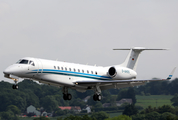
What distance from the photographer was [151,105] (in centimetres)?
11619

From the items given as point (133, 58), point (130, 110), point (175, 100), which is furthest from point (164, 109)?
point (133, 58)

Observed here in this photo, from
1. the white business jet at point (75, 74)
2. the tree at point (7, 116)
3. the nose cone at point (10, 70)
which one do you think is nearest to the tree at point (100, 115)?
the tree at point (7, 116)

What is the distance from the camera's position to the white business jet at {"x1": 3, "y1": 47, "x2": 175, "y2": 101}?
1239 inches

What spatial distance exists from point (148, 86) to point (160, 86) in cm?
672

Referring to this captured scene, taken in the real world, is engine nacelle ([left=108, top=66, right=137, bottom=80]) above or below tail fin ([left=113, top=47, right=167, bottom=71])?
below

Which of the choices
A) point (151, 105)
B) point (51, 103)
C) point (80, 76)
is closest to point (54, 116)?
point (51, 103)

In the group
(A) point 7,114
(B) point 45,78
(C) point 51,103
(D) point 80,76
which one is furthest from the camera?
(C) point 51,103

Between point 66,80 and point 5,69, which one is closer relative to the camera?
point 5,69

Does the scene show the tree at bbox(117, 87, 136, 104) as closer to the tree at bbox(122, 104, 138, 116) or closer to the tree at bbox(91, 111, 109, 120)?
the tree at bbox(122, 104, 138, 116)

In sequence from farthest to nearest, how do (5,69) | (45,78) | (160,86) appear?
(160,86) → (45,78) → (5,69)

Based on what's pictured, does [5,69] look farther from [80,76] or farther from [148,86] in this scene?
[148,86]

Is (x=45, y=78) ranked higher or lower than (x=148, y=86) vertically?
lower

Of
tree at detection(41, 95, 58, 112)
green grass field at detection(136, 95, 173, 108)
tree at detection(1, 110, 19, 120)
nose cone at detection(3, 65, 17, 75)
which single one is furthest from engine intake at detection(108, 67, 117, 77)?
tree at detection(41, 95, 58, 112)

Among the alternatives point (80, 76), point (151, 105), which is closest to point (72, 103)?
point (151, 105)
